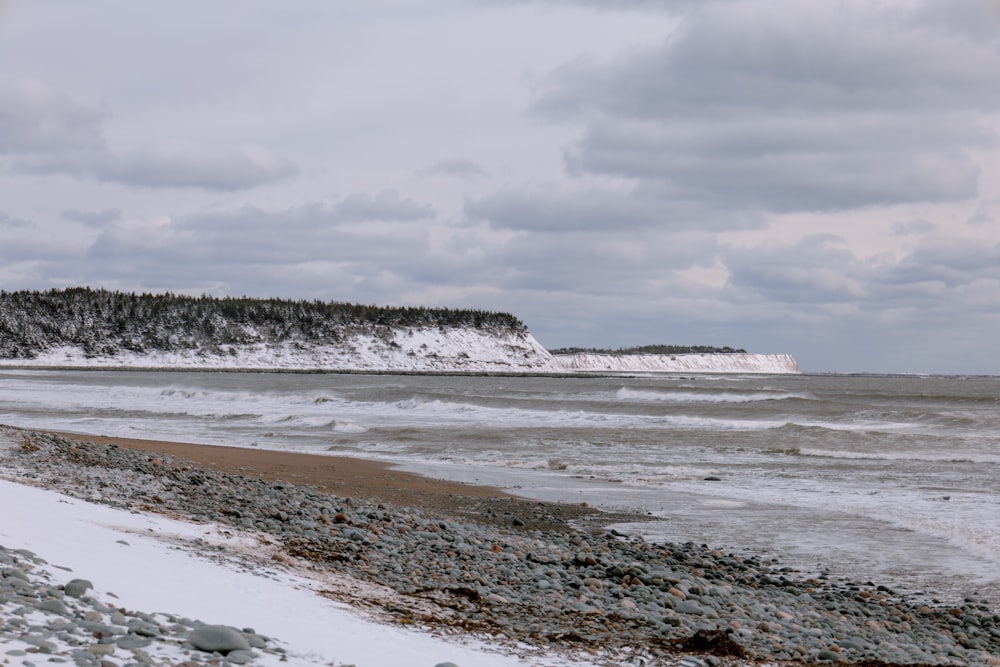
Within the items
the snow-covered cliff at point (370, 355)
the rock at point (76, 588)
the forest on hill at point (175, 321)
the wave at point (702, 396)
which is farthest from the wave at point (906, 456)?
the forest on hill at point (175, 321)

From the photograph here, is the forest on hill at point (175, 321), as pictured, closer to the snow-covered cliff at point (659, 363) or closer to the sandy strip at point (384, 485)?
the snow-covered cliff at point (659, 363)

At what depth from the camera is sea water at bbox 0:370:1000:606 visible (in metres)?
11.3

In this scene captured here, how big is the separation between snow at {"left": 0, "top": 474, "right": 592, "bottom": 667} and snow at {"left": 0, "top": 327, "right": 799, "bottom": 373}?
97262 mm

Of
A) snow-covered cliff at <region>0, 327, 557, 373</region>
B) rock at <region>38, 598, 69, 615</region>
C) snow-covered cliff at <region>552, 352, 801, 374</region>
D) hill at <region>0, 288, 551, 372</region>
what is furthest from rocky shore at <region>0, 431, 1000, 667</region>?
snow-covered cliff at <region>552, 352, 801, 374</region>

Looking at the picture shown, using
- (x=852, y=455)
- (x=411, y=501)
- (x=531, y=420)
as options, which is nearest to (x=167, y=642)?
(x=411, y=501)

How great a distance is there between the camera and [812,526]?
12.4 meters

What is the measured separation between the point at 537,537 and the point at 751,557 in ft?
8.16

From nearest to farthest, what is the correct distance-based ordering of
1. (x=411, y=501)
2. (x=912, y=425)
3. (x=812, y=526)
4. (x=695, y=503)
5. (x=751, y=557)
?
(x=751, y=557)
(x=812, y=526)
(x=411, y=501)
(x=695, y=503)
(x=912, y=425)

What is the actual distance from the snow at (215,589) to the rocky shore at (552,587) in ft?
1.05

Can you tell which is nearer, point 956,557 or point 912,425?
point 956,557

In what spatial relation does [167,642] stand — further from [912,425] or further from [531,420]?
[912,425]

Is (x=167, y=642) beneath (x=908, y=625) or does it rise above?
above

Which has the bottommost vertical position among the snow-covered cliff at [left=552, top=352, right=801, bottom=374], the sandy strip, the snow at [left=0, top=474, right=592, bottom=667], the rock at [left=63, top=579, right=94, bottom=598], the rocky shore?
the sandy strip

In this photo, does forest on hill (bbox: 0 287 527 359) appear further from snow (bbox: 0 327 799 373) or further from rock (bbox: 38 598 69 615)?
rock (bbox: 38 598 69 615)
